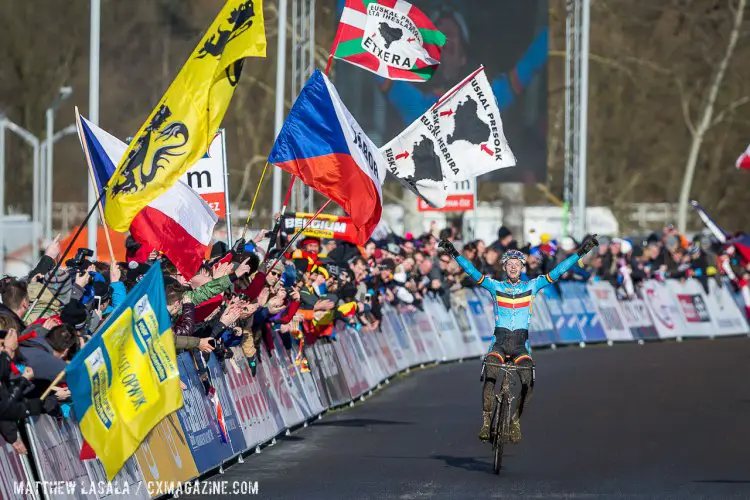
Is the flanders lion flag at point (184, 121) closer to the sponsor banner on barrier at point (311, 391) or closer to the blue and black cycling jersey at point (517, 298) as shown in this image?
the blue and black cycling jersey at point (517, 298)

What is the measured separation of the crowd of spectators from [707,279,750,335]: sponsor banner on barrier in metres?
4.98

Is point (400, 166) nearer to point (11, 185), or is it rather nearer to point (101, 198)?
point (101, 198)

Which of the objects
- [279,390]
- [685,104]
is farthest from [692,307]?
[685,104]

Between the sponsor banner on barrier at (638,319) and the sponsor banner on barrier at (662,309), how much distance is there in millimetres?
122

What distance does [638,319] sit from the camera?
115ft

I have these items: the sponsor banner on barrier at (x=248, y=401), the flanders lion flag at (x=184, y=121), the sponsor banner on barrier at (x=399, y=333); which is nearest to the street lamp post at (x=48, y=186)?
the sponsor banner on barrier at (x=399, y=333)

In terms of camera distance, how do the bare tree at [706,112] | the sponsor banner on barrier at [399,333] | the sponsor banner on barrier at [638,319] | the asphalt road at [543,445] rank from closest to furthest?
1. the asphalt road at [543,445]
2. the sponsor banner on barrier at [399,333]
3. the sponsor banner on barrier at [638,319]
4. the bare tree at [706,112]

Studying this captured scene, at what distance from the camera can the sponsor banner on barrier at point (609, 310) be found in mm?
34344

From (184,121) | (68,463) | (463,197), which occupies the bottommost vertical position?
(68,463)

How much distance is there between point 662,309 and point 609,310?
5.29ft

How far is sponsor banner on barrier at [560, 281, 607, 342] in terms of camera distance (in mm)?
33594

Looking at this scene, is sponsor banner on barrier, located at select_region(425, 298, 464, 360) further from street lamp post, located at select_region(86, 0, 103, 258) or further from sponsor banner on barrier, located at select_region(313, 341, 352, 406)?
sponsor banner on barrier, located at select_region(313, 341, 352, 406)

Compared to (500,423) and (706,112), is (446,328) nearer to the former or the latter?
(500,423)

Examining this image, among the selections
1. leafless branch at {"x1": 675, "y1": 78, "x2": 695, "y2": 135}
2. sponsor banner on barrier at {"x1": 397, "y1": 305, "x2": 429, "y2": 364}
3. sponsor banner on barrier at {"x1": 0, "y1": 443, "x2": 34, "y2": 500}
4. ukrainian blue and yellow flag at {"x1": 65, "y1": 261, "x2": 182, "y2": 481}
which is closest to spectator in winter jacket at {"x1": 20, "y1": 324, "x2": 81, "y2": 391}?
ukrainian blue and yellow flag at {"x1": 65, "y1": 261, "x2": 182, "y2": 481}
